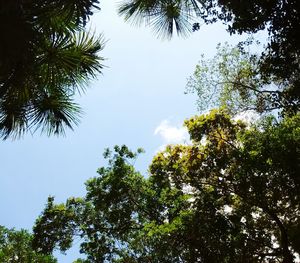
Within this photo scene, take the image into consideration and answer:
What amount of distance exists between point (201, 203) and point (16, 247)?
9121mm

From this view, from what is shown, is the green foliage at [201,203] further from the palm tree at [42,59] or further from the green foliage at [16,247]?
the palm tree at [42,59]

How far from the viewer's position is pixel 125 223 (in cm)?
1334

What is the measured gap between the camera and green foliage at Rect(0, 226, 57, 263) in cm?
1512

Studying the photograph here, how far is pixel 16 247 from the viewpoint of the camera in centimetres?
1576

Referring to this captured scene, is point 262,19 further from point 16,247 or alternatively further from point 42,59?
point 16,247

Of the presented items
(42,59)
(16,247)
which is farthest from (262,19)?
(16,247)

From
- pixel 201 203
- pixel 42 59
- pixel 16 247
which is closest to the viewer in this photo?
pixel 42 59

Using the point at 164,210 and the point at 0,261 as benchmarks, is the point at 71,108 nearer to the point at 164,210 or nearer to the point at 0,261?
the point at 164,210

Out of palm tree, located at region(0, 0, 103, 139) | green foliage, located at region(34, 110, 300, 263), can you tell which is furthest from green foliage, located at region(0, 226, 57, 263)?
palm tree, located at region(0, 0, 103, 139)

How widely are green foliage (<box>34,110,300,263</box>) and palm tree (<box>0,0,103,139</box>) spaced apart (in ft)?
19.6

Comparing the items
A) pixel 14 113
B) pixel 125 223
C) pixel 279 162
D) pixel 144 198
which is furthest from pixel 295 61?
pixel 125 223

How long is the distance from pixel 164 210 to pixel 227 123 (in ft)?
12.2

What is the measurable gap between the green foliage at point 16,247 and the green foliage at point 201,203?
6.99ft

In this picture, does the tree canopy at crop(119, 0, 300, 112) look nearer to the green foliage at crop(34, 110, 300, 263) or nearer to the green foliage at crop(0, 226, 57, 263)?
the green foliage at crop(34, 110, 300, 263)
